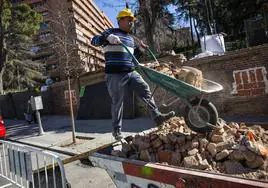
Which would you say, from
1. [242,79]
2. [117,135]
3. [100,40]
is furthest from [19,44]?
[117,135]

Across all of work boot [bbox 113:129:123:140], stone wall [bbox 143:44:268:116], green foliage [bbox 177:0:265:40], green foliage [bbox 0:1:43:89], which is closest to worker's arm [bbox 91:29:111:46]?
work boot [bbox 113:129:123:140]

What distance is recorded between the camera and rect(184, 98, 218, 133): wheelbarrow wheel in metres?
3.71

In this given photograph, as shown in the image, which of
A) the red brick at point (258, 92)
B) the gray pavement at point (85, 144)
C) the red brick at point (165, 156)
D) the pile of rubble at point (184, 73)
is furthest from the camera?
the red brick at point (258, 92)

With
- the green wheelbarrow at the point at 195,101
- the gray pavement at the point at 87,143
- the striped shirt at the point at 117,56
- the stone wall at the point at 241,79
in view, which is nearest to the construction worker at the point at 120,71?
the striped shirt at the point at 117,56

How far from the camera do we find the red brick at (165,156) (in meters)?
3.41

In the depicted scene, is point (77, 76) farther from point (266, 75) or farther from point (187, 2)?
point (187, 2)

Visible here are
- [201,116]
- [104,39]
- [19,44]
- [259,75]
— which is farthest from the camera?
[19,44]

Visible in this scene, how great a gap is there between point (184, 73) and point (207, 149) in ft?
3.54

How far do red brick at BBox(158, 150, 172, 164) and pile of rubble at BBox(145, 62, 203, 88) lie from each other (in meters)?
0.93

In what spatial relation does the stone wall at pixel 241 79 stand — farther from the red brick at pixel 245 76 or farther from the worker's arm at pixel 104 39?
the worker's arm at pixel 104 39

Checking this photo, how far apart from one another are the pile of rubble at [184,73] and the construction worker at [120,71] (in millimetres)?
342

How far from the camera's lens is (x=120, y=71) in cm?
448

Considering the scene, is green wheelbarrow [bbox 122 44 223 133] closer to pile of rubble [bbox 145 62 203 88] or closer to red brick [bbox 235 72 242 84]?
pile of rubble [bbox 145 62 203 88]

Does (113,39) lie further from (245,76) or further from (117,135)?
(245,76)
